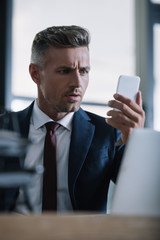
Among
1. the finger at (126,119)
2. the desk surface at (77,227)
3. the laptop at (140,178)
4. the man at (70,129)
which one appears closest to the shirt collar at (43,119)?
the man at (70,129)

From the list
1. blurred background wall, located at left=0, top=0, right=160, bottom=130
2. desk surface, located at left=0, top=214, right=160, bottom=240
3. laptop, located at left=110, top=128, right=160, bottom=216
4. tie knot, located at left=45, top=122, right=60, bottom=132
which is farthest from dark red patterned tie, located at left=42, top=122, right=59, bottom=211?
blurred background wall, located at left=0, top=0, right=160, bottom=130

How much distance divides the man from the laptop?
0.56 m

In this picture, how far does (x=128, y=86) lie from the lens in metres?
1.34

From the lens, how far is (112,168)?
60.1 inches

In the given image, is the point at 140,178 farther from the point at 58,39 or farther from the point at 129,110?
the point at 58,39

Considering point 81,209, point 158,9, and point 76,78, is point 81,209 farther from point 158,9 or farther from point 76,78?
point 158,9

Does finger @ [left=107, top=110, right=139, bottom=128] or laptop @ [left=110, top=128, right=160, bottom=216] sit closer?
laptop @ [left=110, top=128, right=160, bottom=216]

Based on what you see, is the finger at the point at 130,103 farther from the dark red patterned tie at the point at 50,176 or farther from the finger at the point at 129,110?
the dark red patterned tie at the point at 50,176

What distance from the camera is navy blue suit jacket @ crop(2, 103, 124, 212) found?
1415 millimetres

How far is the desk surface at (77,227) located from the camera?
1.56ft

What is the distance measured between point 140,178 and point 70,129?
0.93m

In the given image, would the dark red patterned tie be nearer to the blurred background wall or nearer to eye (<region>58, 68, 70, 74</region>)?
eye (<region>58, 68, 70, 74</region>)

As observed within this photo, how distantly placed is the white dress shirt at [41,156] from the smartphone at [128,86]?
0.35 metres

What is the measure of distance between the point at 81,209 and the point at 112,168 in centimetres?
23
